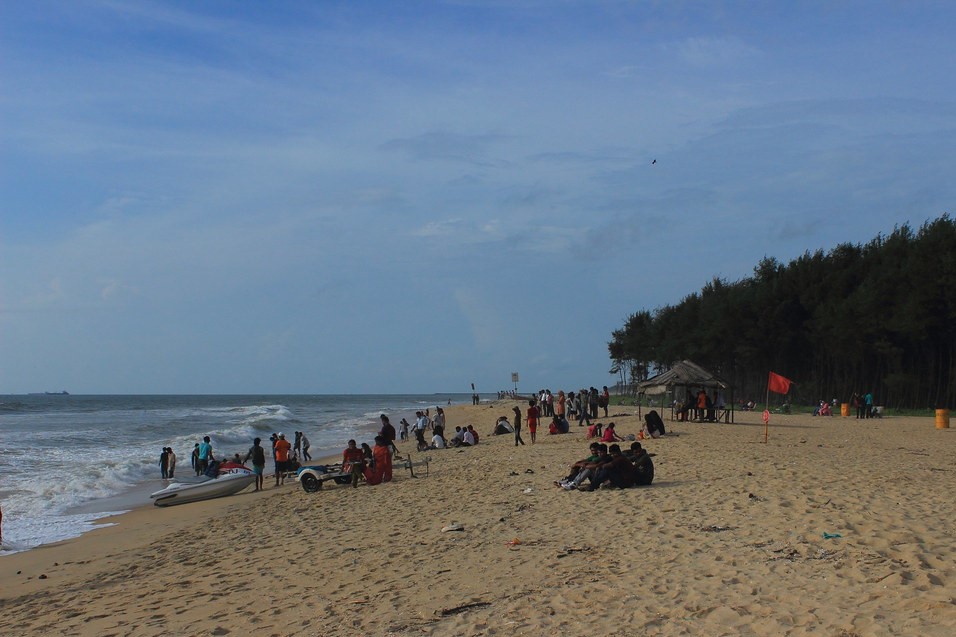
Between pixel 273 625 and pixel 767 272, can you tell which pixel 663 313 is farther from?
pixel 273 625

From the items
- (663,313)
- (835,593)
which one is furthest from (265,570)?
(663,313)

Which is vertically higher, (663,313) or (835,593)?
(663,313)

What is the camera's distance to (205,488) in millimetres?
18859

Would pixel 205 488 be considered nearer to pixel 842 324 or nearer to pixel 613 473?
pixel 613 473

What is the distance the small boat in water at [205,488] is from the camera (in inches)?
724

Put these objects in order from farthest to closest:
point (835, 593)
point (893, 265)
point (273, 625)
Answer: point (893, 265) → point (273, 625) → point (835, 593)

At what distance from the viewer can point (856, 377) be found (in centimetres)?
4759

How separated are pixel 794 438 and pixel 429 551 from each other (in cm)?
1738

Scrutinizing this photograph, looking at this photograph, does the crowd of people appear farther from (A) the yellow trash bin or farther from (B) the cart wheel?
(A) the yellow trash bin

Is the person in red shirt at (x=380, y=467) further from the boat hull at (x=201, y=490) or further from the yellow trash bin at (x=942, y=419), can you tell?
the yellow trash bin at (x=942, y=419)

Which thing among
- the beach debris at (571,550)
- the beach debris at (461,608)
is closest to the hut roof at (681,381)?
the beach debris at (571,550)

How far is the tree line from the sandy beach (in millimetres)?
28089

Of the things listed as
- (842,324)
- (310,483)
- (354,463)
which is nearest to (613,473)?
(354,463)

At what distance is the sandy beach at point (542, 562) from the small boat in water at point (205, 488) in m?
2.20
